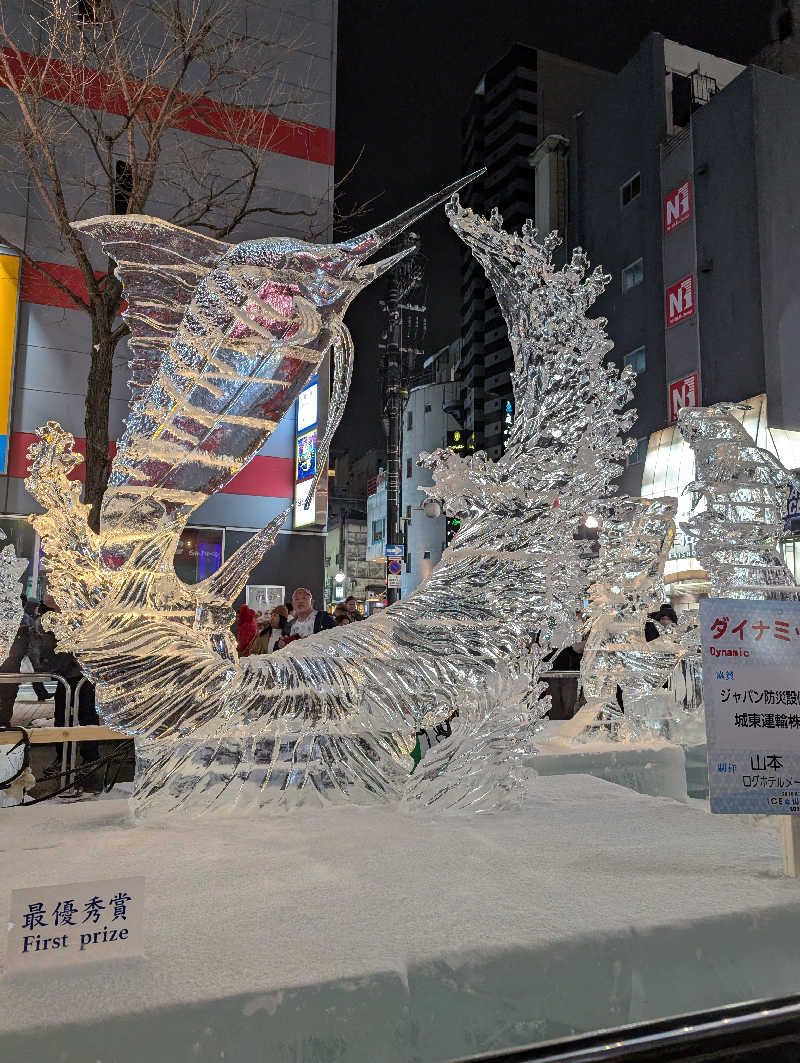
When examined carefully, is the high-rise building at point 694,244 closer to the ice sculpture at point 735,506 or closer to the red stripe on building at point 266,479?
the red stripe on building at point 266,479

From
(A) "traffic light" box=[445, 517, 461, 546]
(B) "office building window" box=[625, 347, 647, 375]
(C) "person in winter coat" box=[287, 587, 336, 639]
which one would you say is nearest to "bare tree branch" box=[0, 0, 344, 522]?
(C) "person in winter coat" box=[287, 587, 336, 639]

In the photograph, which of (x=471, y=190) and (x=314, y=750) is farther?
(x=471, y=190)

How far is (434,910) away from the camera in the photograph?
5.11 ft

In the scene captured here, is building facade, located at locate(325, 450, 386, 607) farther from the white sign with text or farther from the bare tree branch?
the white sign with text

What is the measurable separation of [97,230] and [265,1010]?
2031 mm

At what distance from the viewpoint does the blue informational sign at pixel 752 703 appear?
189 cm

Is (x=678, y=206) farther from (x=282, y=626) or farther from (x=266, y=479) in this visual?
(x=282, y=626)

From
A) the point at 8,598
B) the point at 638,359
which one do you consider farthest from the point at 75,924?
the point at 638,359

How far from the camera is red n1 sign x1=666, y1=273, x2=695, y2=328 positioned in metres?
12.8

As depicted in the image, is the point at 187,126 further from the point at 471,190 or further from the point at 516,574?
the point at 471,190

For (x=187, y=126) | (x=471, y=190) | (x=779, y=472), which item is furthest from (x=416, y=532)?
(x=779, y=472)

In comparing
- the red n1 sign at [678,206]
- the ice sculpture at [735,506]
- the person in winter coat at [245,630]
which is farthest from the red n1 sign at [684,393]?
the ice sculpture at [735,506]

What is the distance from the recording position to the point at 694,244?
12844mm

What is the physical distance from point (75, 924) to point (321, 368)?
8838 millimetres
